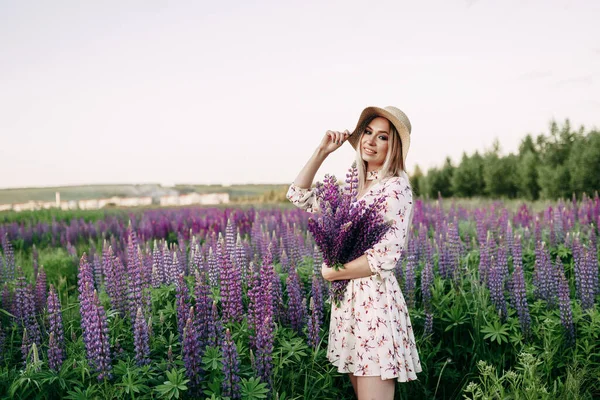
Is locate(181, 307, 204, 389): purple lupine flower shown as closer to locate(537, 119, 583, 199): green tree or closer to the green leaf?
the green leaf

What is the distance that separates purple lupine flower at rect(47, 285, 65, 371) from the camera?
391 cm

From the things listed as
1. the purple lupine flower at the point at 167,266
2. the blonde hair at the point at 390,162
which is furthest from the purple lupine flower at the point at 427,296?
the purple lupine flower at the point at 167,266

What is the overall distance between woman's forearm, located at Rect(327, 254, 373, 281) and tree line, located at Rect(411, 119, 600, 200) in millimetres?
20393

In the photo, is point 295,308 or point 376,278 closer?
point 376,278

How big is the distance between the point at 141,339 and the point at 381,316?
1782mm

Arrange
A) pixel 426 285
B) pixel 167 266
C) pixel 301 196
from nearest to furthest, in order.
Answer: pixel 301 196 → pixel 167 266 → pixel 426 285

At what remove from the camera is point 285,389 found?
4.23 metres

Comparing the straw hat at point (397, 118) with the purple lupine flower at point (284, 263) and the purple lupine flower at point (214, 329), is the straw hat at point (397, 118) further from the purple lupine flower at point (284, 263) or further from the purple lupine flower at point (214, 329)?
the purple lupine flower at point (284, 263)

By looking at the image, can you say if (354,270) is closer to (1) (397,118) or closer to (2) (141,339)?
(1) (397,118)

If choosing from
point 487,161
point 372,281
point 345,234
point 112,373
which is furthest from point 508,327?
point 487,161

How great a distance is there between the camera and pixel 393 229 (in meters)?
3.64

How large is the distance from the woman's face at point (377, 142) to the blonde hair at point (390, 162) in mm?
38

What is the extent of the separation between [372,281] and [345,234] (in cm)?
45

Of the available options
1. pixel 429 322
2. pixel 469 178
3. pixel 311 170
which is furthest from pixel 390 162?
pixel 469 178
